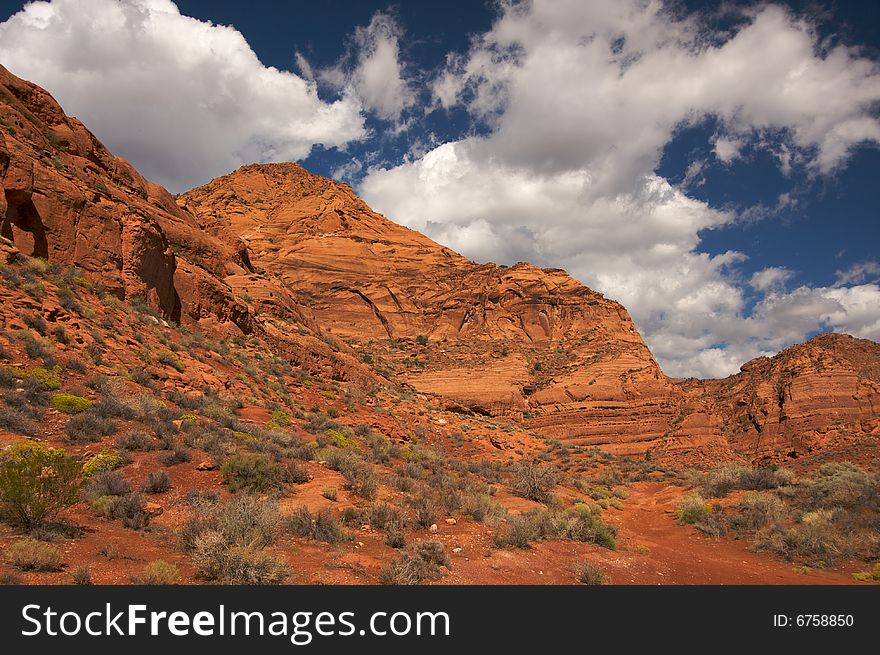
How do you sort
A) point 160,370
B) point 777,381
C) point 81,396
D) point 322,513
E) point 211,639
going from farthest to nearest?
1. point 777,381
2. point 160,370
3. point 81,396
4. point 322,513
5. point 211,639

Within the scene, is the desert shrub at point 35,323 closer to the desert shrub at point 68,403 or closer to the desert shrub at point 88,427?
the desert shrub at point 68,403

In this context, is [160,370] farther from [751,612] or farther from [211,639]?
[751,612]

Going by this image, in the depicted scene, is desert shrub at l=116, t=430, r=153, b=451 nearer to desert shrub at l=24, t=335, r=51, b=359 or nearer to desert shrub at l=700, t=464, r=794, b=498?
desert shrub at l=24, t=335, r=51, b=359

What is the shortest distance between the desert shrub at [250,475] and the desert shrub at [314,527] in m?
1.94

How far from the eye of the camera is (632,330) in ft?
181

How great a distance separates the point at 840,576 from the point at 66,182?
25896 mm

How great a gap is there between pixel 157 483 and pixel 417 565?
5.22m

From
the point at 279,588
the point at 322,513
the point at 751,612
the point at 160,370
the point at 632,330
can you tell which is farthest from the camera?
the point at 632,330

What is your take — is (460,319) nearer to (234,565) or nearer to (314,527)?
(314,527)

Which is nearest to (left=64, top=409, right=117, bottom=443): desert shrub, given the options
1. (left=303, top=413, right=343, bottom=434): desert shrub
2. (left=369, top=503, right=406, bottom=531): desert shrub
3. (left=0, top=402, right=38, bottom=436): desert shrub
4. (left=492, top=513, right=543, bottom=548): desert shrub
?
(left=0, top=402, right=38, bottom=436): desert shrub

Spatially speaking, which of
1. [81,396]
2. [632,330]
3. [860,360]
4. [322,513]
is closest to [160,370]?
[81,396]

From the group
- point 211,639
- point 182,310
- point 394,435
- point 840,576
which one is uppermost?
point 182,310

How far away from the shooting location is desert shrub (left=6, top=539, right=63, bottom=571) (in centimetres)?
500

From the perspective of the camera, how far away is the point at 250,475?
32.5 feet
